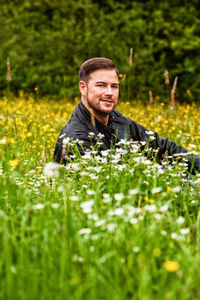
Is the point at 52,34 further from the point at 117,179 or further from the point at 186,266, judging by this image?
the point at 186,266

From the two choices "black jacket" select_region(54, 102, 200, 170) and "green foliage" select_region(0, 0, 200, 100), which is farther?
"green foliage" select_region(0, 0, 200, 100)

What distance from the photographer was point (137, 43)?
427 inches

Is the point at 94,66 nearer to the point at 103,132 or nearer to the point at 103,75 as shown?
the point at 103,75

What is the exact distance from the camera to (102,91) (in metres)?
3.32

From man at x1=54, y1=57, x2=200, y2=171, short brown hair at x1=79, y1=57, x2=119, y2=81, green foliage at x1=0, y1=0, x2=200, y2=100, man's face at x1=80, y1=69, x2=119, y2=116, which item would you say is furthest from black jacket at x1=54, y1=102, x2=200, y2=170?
green foliage at x1=0, y1=0, x2=200, y2=100

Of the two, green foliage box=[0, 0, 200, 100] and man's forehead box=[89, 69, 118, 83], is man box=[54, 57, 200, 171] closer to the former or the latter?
man's forehead box=[89, 69, 118, 83]

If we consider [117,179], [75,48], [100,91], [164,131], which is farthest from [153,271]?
[75,48]

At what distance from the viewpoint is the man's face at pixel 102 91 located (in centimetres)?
333

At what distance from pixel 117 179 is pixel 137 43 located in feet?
30.0

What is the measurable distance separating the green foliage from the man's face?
23.4ft

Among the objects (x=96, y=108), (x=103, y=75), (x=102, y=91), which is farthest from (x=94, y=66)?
(x=96, y=108)

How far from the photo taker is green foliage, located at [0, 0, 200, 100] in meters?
10.6

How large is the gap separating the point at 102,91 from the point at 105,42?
297 inches

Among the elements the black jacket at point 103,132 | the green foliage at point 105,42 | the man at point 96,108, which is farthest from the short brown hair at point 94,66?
the green foliage at point 105,42
